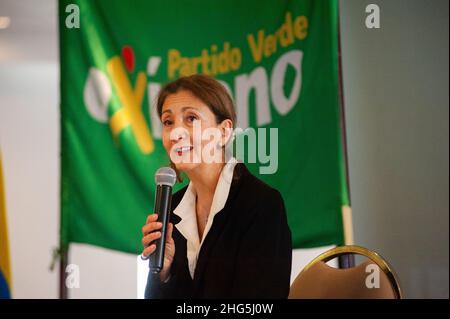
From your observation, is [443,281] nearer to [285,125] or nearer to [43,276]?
[285,125]

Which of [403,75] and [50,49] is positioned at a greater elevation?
[50,49]

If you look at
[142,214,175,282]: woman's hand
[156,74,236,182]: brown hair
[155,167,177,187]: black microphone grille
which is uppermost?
[156,74,236,182]: brown hair

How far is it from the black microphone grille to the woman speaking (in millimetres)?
29

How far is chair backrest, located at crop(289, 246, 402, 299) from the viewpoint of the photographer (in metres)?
1.42

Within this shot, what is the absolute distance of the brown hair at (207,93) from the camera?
2215 millimetres

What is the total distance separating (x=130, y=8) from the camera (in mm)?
2658

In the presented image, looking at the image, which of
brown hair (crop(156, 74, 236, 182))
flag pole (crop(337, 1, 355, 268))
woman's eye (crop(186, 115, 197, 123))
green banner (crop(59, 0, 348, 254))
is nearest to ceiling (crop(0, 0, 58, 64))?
green banner (crop(59, 0, 348, 254))

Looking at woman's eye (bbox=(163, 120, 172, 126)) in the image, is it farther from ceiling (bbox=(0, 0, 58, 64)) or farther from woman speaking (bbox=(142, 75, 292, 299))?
ceiling (bbox=(0, 0, 58, 64))

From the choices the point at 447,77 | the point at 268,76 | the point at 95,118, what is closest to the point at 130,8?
the point at 95,118

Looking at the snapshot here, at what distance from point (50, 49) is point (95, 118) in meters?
0.61

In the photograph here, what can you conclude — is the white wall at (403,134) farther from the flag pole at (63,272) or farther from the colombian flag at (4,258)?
the colombian flag at (4,258)

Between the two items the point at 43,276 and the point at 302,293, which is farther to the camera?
the point at 43,276

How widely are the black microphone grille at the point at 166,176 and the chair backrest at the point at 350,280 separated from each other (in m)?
0.70

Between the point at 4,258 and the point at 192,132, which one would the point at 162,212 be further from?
the point at 4,258
